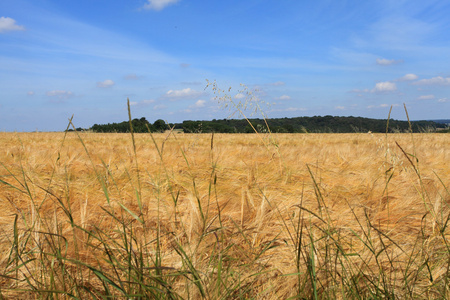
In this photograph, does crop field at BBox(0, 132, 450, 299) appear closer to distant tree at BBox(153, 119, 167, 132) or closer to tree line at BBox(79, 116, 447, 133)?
tree line at BBox(79, 116, 447, 133)

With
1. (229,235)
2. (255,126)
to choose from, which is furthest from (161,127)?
(229,235)

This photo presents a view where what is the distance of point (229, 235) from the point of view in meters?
1.34

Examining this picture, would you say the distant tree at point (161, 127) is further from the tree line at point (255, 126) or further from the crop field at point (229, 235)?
the crop field at point (229, 235)

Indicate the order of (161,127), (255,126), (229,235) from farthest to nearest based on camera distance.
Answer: (161,127) < (255,126) < (229,235)

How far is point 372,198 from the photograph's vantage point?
1.92 m

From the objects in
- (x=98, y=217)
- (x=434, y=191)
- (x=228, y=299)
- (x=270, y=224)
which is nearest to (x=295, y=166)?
(x=434, y=191)

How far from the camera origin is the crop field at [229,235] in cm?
83

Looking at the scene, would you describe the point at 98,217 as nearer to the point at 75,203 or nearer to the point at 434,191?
the point at 75,203

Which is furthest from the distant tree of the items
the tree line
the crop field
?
the crop field

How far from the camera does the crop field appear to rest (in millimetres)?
826

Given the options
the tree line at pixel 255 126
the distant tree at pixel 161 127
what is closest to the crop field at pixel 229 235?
the tree line at pixel 255 126

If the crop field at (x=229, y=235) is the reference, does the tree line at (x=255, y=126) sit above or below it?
above

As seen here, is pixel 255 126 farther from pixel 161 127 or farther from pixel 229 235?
pixel 161 127

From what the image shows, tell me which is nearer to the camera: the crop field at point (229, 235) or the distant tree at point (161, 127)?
the crop field at point (229, 235)
